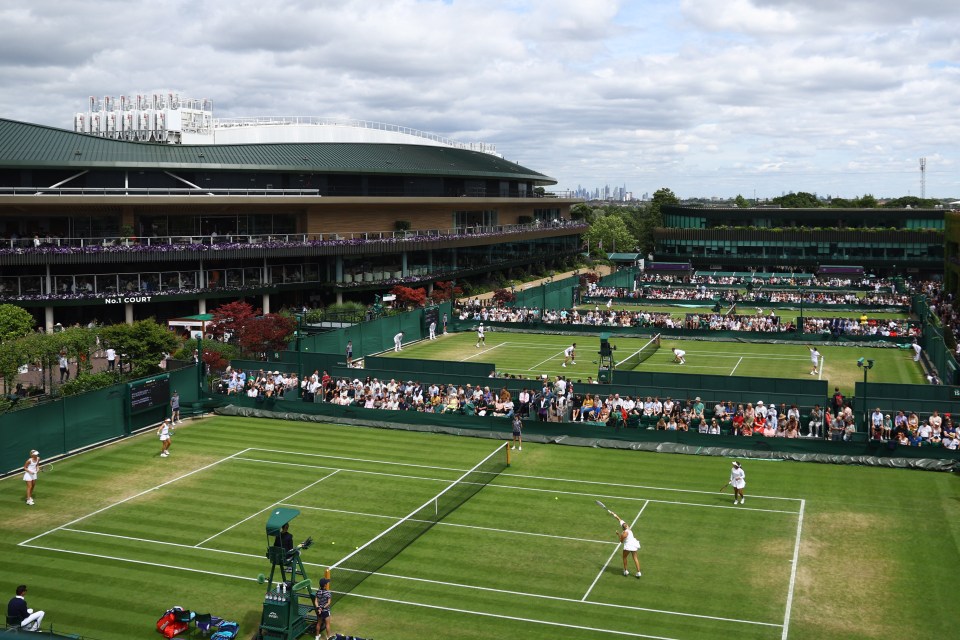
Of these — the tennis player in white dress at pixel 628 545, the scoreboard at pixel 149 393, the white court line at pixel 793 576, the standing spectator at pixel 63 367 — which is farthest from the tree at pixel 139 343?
the white court line at pixel 793 576

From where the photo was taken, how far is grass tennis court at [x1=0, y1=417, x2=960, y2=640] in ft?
65.4

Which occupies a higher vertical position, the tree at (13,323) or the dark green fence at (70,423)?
the tree at (13,323)

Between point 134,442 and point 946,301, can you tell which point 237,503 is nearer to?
point 134,442

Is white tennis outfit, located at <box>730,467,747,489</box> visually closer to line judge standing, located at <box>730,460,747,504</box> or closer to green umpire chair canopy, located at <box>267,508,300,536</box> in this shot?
line judge standing, located at <box>730,460,747,504</box>

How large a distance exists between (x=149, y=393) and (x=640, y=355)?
28.8 m

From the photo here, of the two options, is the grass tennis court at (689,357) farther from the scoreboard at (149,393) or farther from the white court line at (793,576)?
the white court line at (793,576)

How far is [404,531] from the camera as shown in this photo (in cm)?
2489

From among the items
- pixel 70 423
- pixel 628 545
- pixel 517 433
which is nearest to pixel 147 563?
pixel 628 545

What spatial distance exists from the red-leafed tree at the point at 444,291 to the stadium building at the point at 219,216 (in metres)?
1.38

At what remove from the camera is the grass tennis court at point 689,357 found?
5100 cm

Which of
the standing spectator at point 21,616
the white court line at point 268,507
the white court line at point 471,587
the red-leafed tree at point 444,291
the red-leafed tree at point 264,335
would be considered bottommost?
the white court line at point 471,587

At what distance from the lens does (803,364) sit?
54719 millimetres

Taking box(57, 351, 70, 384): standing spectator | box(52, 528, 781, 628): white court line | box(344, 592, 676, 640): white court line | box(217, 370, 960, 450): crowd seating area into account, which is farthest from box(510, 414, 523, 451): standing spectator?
box(57, 351, 70, 384): standing spectator

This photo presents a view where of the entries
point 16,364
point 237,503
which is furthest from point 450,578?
point 16,364
